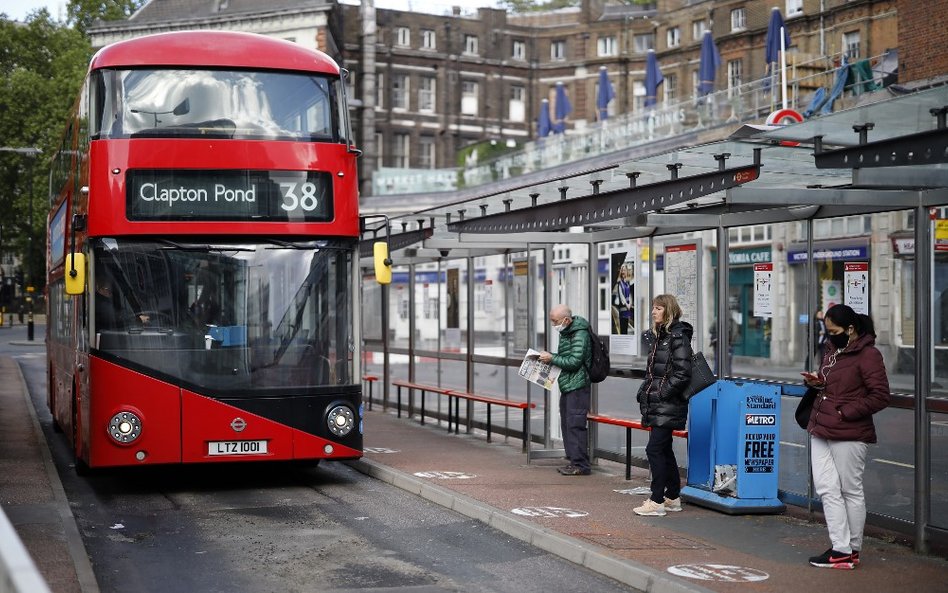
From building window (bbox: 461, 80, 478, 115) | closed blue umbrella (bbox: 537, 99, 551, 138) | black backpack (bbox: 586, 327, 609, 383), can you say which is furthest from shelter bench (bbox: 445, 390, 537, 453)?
building window (bbox: 461, 80, 478, 115)

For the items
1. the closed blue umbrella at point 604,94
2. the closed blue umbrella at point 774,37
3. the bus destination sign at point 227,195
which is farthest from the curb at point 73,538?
the closed blue umbrella at point 604,94

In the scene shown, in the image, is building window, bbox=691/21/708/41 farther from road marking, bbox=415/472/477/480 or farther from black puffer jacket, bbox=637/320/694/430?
black puffer jacket, bbox=637/320/694/430

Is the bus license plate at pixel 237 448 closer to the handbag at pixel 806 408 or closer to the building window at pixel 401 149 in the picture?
the handbag at pixel 806 408

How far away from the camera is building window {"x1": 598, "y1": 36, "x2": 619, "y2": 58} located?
3236 inches

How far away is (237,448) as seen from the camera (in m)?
12.7

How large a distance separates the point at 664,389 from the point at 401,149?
69.1 metres

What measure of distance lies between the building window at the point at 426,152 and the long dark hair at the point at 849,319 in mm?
71414

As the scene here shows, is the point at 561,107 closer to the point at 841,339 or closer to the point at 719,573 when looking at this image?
the point at 841,339

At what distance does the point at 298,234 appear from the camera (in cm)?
1276

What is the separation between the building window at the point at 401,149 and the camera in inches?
3100

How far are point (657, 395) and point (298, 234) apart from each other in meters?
4.06

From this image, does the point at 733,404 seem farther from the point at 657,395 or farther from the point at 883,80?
the point at 883,80

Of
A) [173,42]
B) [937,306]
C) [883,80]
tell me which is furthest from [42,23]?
[937,306]

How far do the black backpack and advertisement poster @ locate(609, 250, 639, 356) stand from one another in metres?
0.62
